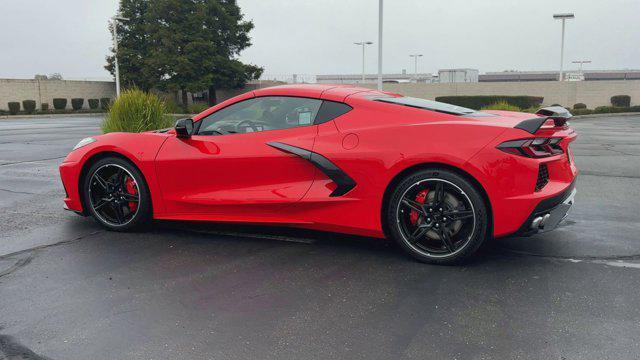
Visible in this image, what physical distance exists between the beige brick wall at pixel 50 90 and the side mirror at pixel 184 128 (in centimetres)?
4374

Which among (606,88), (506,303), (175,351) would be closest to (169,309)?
(175,351)

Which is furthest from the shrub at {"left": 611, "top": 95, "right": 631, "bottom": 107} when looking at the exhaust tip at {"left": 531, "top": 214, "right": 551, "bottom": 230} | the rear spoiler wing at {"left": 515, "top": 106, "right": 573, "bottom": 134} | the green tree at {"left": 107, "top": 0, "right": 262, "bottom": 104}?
the exhaust tip at {"left": 531, "top": 214, "right": 551, "bottom": 230}

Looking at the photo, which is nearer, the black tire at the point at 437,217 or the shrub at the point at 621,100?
the black tire at the point at 437,217

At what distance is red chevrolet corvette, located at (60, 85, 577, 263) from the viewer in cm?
402

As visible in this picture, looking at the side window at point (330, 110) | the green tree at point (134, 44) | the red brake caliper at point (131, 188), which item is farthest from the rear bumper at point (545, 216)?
the green tree at point (134, 44)

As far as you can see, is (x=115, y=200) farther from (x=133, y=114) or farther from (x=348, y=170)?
(x=133, y=114)

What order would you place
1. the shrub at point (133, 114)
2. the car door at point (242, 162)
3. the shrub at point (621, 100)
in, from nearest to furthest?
the car door at point (242, 162) → the shrub at point (133, 114) → the shrub at point (621, 100)

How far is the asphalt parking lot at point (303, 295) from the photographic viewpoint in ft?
9.82

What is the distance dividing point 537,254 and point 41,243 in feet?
14.8

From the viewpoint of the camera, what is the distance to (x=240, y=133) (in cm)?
487

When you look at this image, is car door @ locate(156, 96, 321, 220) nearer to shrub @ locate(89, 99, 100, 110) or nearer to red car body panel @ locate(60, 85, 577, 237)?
red car body panel @ locate(60, 85, 577, 237)

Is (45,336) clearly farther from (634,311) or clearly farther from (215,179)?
(634,311)

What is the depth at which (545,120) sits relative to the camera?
160 inches

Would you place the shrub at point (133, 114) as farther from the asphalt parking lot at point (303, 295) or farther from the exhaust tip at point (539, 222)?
the exhaust tip at point (539, 222)
